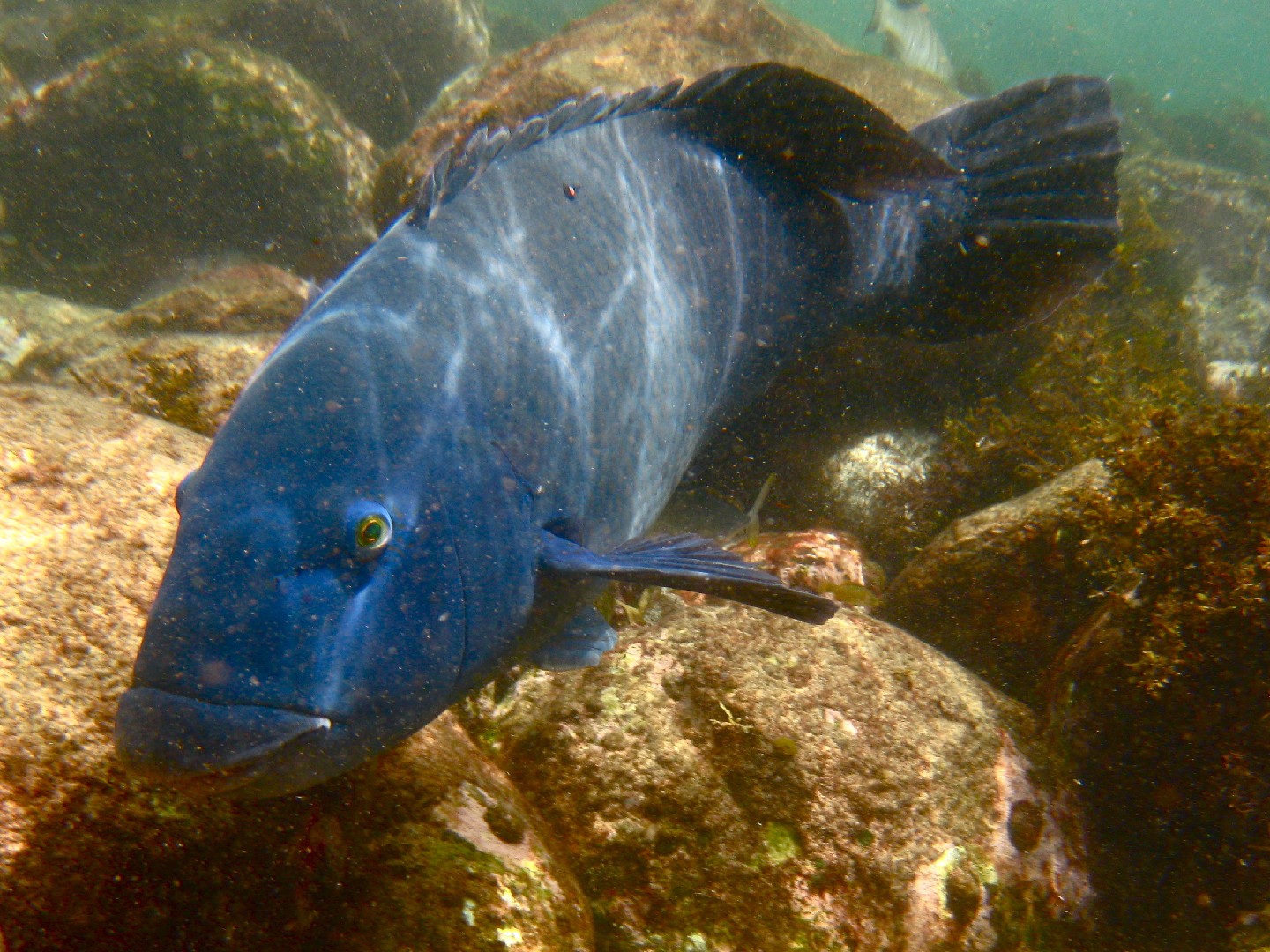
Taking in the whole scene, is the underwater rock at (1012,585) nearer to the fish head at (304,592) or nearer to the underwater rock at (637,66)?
the fish head at (304,592)

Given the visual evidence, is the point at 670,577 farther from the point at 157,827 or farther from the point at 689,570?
the point at 157,827

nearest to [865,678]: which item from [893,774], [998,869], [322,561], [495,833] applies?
[893,774]

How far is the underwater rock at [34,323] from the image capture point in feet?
20.6

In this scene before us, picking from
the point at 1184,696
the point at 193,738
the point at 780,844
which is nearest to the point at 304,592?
the point at 193,738

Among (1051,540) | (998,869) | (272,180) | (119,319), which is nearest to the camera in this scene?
(998,869)

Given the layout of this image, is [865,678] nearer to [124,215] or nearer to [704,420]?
[704,420]

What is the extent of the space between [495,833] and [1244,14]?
16598 centimetres

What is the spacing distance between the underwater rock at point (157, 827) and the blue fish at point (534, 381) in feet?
1.73

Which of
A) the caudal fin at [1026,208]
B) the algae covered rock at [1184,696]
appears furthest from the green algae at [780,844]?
the caudal fin at [1026,208]

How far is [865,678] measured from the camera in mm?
2965

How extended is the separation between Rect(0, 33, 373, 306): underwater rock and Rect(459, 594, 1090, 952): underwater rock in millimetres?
6978

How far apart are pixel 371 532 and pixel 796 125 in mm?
2702

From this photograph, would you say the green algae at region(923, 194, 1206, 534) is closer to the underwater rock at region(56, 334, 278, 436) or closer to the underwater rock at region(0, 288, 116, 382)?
the underwater rock at region(56, 334, 278, 436)

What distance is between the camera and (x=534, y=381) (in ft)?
6.77
